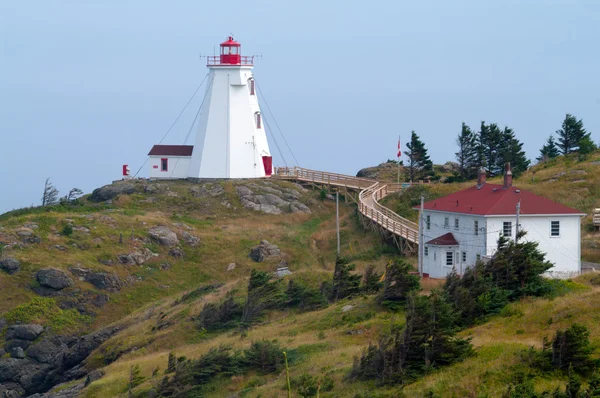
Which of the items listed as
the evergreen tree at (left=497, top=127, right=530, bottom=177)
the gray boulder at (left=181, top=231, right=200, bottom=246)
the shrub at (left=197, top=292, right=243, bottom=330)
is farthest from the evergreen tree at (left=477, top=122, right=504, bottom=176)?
the shrub at (left=197, top=292, right=243, bottom=330)

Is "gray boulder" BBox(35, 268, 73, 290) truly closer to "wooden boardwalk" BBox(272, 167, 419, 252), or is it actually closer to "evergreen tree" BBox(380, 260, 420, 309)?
"wooden boardwalk" BBox(272, 167, 419, 252)

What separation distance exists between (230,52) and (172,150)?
9034 mm

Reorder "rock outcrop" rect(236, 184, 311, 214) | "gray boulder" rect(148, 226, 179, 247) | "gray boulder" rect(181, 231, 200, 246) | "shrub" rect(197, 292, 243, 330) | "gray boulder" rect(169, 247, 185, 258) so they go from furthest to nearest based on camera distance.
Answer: "rock outcrop" rect(236, 184, 311, 214), "gray boulder" rect(181, 231, 200, 246), "gray boulder" rect(148, 226, 179, 247), "gray boulder" rect(169, 247, 185, 258), "shrub" rect(197, 292, 243, 330)

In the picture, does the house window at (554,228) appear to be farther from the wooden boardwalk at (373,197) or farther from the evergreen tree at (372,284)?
the wooden boardwalk at (373,197)

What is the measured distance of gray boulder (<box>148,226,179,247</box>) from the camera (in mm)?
59031

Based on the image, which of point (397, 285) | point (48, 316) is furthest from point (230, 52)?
point (397, 285)

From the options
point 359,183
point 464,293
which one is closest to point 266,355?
point 464,293

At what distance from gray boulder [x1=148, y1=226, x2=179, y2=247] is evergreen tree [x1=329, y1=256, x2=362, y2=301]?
1777 centimetres

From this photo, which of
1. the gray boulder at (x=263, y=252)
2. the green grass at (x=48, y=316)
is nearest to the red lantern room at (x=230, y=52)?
the gray boulder at (x=263, y=252)

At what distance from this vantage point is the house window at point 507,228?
42188 millimetres

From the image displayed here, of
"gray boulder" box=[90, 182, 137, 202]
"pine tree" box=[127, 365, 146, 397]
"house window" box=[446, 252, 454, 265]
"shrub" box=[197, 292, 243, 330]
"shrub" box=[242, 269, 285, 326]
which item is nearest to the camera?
"pine tree" box=[127, 365, 146, 397]

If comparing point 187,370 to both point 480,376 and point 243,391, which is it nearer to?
point 243,391

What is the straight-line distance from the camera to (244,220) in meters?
64.9

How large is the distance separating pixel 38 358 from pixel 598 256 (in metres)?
28.5
